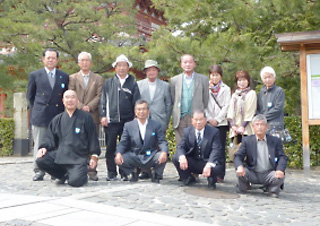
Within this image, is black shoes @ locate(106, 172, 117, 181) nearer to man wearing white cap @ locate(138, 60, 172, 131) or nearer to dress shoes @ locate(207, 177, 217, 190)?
man wearing white cap @ locate(138, 60, 172, 131)

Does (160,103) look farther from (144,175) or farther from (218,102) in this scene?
(144,175)

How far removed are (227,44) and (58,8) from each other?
23.6 feet

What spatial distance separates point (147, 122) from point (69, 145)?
1.16m

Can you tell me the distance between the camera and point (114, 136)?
5793mm

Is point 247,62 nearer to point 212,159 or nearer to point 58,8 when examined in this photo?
point 212,159

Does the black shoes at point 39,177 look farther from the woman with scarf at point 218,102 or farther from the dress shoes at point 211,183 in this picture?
the woman with scarf at point 218,102

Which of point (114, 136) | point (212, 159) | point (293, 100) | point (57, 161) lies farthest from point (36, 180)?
point (293, 100)

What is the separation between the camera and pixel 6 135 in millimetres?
10734

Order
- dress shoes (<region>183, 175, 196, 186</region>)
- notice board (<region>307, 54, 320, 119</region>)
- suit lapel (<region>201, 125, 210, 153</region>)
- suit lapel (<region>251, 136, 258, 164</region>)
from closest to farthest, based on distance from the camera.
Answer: suit lapel (<region>251, 136, 258, 164</region>), suit lapel (<region>201, 125, 210, 153</region>), dress shoes (<region>183, 175, 196, 186</region>), notice board (<region>307, 54, 320, 119</region>)

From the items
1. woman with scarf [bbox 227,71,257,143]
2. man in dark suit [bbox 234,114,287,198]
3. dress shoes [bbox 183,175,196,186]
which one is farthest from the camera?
woman with scarf [bbox 227,71,257,143]

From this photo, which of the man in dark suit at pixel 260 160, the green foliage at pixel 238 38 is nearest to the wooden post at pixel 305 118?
the green foliage at pixel 238 38

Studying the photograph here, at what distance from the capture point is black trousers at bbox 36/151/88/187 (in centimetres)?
509

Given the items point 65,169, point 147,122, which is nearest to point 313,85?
point 147,122

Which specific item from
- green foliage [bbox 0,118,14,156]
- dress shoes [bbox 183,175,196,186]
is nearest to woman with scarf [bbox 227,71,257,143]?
dress shoes [bbox 183,175,196,186]
